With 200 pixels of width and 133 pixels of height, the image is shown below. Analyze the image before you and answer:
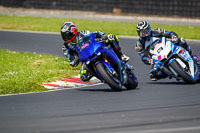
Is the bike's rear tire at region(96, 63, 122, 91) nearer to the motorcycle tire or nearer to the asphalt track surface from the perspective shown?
the asphalt track surface

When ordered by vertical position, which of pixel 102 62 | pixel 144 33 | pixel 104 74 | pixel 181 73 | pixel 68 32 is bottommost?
pixel 181 73

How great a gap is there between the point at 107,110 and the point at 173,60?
3.35 meters

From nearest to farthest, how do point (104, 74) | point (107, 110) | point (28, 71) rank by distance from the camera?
point (107, 110) < point (104, 74) < point (28, 71)

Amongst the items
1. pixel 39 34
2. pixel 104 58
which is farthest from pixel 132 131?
pixel 39 34

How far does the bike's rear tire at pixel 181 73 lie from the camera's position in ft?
38.8

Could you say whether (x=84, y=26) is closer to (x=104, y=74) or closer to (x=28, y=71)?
(x=28, y=71)

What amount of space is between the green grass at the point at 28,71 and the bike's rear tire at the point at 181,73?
9.71 feet

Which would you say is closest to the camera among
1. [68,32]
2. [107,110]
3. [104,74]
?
[107,110]

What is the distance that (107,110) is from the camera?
9180 millimetres

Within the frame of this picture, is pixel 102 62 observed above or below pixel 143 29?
below

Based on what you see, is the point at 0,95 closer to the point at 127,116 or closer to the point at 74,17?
the point at 127,116

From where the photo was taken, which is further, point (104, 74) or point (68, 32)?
point (68, 32)

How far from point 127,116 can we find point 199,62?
4480mm

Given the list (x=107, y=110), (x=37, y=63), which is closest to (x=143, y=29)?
(x=107, y=110)
